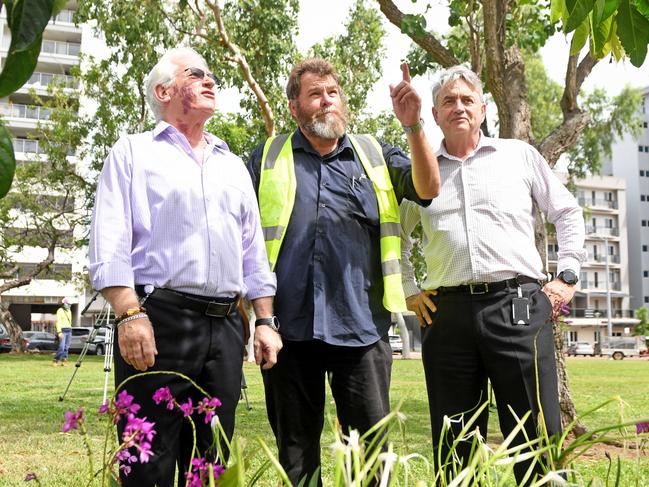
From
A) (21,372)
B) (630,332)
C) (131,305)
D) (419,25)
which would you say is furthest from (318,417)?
(630,332)

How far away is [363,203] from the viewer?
10.2 feet

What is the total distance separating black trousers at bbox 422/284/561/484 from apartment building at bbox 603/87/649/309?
8072 cm

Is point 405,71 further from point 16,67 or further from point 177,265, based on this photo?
point 16,67

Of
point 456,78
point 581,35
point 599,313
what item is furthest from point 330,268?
point 599,313

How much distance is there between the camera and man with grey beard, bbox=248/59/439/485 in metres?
2.98

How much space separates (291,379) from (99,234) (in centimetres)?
95

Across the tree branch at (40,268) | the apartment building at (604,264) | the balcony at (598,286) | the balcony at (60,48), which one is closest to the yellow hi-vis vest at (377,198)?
the tree branch at (40,268)

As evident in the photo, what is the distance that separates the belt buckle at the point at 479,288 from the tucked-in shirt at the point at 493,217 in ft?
0.05

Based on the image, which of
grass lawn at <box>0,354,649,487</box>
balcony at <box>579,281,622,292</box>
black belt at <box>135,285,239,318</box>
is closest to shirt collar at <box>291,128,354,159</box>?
black belt at <box>135,285,239,318</box>

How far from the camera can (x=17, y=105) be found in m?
53.7

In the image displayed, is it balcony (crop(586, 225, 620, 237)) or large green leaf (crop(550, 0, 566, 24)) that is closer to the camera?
large green leaf (crop(550, 0, 566, 24))

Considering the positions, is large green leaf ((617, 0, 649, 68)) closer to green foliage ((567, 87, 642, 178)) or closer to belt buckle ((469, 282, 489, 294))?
belt buckle ((469, 282, 489, 294))

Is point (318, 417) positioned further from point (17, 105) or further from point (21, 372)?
point (17, 105)

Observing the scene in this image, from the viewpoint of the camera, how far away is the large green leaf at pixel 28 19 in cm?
82
